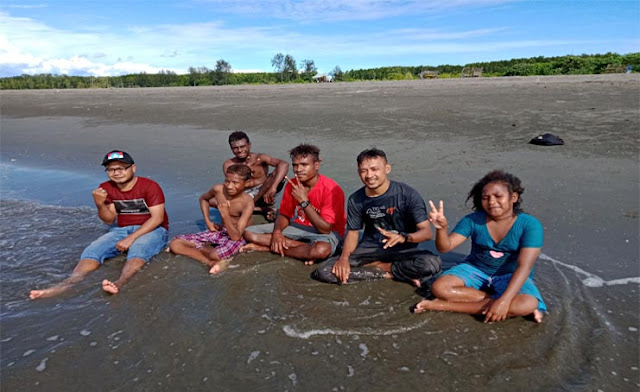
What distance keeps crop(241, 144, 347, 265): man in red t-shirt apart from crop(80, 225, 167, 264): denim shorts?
89 centimetres

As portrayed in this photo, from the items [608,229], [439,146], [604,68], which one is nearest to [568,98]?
[439,146]

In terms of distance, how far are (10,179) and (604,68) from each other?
83.0 feet

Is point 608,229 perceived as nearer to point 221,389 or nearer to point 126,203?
point 221,389

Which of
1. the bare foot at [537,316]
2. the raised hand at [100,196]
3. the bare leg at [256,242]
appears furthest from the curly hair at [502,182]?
the raised hand at [100,196]

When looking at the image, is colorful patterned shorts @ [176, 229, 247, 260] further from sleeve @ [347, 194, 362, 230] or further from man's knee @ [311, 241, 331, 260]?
sleeve @ [347, 194, 362, 230]

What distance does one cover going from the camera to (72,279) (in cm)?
405

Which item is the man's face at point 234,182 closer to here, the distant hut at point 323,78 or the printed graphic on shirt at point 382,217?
the printed graphic on shirt at point 382,217

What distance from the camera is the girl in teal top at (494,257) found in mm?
3049

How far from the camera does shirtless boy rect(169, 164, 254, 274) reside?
4430 mm

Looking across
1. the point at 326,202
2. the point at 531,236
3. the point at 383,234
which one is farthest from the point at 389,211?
the point at 531,236

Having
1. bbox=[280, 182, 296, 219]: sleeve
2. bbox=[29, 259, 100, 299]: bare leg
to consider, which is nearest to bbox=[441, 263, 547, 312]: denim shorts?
bbox=[280, 182, 296, 219]: sleeve

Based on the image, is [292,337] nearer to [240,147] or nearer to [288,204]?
[288,204]

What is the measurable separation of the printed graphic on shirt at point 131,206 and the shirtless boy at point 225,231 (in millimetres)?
475

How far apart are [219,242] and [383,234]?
183 cm
